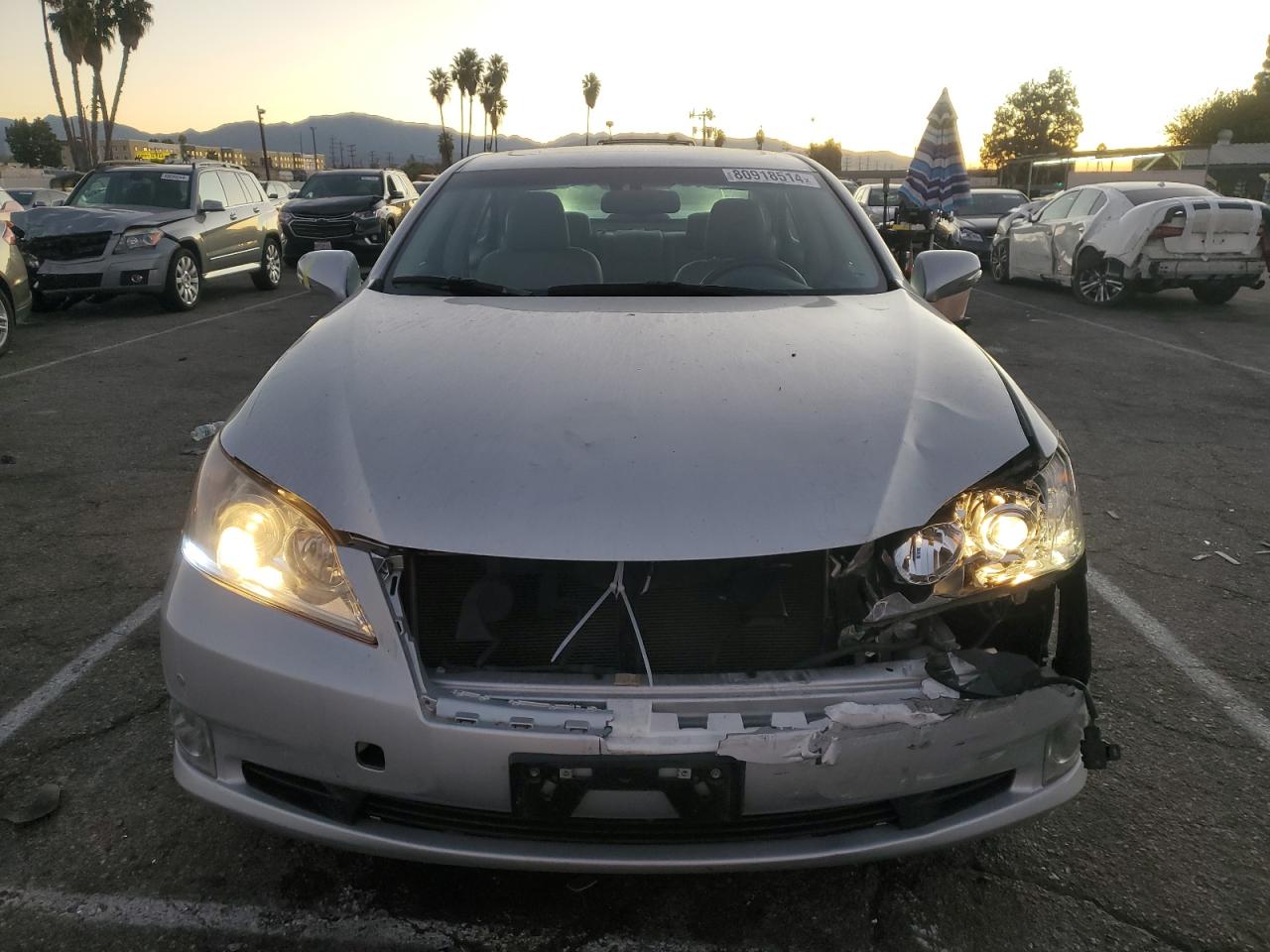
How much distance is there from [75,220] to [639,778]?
1098cm

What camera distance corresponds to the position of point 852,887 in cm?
203

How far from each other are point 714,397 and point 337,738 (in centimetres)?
102

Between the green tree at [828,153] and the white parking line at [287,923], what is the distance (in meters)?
77.5

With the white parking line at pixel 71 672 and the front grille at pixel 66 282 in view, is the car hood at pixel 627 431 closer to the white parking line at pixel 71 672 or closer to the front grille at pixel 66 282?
the white parking line at pixel 71 672

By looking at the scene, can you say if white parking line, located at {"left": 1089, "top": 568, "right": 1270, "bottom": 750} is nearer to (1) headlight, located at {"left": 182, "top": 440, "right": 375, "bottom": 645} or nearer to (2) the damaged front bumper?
(2) the damaged front bumper

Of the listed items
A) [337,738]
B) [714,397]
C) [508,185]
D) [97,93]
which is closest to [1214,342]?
[508,185]

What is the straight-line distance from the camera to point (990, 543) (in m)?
1.82

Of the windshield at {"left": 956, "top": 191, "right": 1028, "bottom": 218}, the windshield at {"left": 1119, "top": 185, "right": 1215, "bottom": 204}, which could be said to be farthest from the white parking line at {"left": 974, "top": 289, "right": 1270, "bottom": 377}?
the windshield at {"left": 956, "top": 191, "right": 1028, "bottom": 218}

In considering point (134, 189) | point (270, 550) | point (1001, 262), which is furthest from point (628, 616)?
point (1001, 262)

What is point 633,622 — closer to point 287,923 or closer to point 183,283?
point 287,923

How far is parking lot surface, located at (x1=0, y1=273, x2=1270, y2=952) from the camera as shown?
6.28ft

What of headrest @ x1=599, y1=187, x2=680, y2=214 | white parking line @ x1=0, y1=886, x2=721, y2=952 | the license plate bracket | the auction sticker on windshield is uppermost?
the auction sticker on windshield

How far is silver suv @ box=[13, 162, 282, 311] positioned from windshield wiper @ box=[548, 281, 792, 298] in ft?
30.5

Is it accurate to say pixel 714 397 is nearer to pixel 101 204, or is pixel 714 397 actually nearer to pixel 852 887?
pixel 852 887
